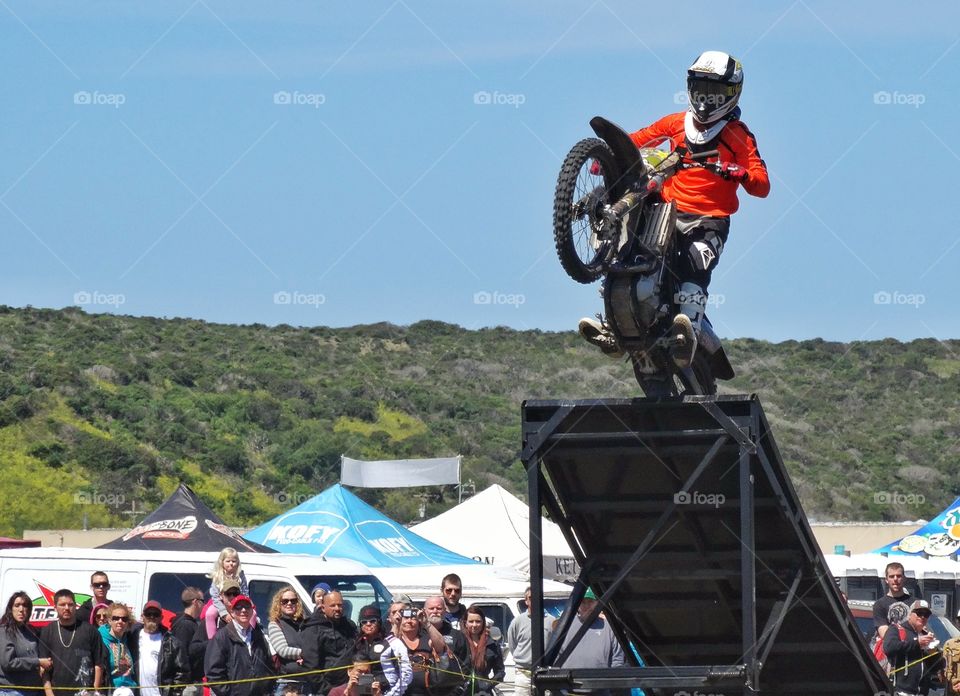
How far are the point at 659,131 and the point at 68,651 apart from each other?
6054mm

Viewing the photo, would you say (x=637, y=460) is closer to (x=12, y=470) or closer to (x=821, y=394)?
(x=12, y=470)

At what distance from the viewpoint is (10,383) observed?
56.0 m

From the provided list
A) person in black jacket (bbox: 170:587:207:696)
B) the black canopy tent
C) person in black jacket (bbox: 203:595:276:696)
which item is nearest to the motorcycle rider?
person in black jacket (bbox: 203:595:276:696)

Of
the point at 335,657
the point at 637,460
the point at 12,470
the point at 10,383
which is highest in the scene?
the point at 10,383

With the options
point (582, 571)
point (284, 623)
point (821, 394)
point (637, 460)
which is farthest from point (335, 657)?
point (821, 394)

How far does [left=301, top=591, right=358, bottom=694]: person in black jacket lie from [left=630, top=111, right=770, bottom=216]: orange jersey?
4.92m

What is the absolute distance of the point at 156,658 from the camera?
13.3 metres

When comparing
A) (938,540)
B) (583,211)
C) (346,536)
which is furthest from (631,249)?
(938,540)

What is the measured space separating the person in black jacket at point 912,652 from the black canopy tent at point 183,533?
7299 millimetres

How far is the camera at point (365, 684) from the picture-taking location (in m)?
12.7

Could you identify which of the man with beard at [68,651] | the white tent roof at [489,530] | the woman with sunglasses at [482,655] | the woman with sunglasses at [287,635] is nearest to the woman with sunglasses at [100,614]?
the man with beard at [68,651]

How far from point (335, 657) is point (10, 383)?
148 feet

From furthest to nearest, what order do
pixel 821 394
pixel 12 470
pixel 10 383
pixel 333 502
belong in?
pixel 821 394
pixel 10 383
pixel 12 470
pixel 333 502

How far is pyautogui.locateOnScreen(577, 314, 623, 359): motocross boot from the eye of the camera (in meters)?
10.1
